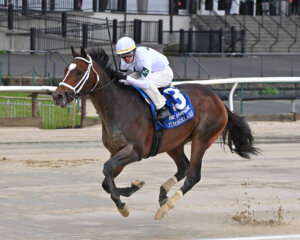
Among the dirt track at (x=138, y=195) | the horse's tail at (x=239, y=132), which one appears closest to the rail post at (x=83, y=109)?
the dirt track at (x=138, y=195)

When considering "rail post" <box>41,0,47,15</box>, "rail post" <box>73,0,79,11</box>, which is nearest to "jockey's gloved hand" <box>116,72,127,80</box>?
"rail post" <box>41,0,47,15</box>

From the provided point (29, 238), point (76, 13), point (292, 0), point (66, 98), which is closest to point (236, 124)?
point (66, 98)

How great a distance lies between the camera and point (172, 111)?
29.7 ft

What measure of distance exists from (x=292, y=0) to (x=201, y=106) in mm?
29115

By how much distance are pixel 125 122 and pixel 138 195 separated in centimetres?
176

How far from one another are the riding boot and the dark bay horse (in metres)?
0.08

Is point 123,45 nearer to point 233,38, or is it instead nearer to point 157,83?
point 157,83

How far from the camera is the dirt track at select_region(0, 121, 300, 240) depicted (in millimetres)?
8258

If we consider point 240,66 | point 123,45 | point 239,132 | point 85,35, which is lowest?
point 240,66

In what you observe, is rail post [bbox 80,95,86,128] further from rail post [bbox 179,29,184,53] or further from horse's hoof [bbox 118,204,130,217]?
rail post [bbox 179,29,184,53]

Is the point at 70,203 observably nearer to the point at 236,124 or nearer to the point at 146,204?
the point at 146,204

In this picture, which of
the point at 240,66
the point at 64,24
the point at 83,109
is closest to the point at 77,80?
the point at 83,109

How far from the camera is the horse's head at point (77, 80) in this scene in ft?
26.8

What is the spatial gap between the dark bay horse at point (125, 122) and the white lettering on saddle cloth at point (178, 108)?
2.6 inches
